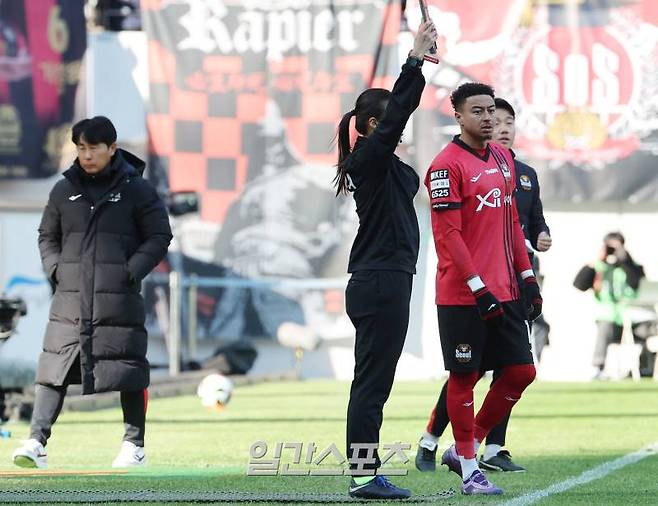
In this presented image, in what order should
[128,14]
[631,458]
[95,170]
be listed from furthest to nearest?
[128,14], [631,458], [95,170]

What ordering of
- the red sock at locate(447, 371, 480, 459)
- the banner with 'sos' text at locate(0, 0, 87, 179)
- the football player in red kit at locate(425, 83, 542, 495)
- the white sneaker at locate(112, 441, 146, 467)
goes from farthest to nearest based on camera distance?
the banner with 'sos' text at locate(0, 0, 87, 179) → the white sneaker at locate(112, 441, 146, 467) → the red sock at locate(447, 371, 480, 459) → the football player in red kit at locate(425, 83, 542, 495)

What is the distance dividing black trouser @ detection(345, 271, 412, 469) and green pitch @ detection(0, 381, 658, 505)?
0.44 meters

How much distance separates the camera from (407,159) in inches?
760

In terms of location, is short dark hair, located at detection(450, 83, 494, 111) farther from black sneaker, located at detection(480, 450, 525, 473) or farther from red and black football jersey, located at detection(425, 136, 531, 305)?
black sneaker, located at detection(480, 450, 525, 473)

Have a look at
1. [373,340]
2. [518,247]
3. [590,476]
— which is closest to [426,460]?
[590,476]

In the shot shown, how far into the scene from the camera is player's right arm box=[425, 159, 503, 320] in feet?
21.4

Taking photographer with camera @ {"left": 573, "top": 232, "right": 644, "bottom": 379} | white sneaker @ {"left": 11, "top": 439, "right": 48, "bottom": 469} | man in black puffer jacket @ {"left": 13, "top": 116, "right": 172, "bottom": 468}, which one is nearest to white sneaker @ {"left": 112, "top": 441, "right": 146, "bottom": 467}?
man in black puffer jacket @ {"left": 13, "top": 116, "right": 172, "bottom": 468}

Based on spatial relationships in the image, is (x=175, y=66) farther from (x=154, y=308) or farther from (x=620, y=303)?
(x=620, y=303)

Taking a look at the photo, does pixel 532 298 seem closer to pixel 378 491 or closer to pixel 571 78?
pixel 378 491

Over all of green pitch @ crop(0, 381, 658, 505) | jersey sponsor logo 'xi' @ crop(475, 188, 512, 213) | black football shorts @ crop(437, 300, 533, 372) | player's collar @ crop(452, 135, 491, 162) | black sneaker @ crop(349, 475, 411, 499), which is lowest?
green pitch @ crop(0, 381, 658, 505)

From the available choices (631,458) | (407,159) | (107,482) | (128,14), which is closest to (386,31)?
(407,159)

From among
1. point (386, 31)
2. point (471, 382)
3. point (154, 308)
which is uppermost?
point (386, 31)

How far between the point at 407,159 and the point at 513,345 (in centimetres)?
1257

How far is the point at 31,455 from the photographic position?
7.77 metres
